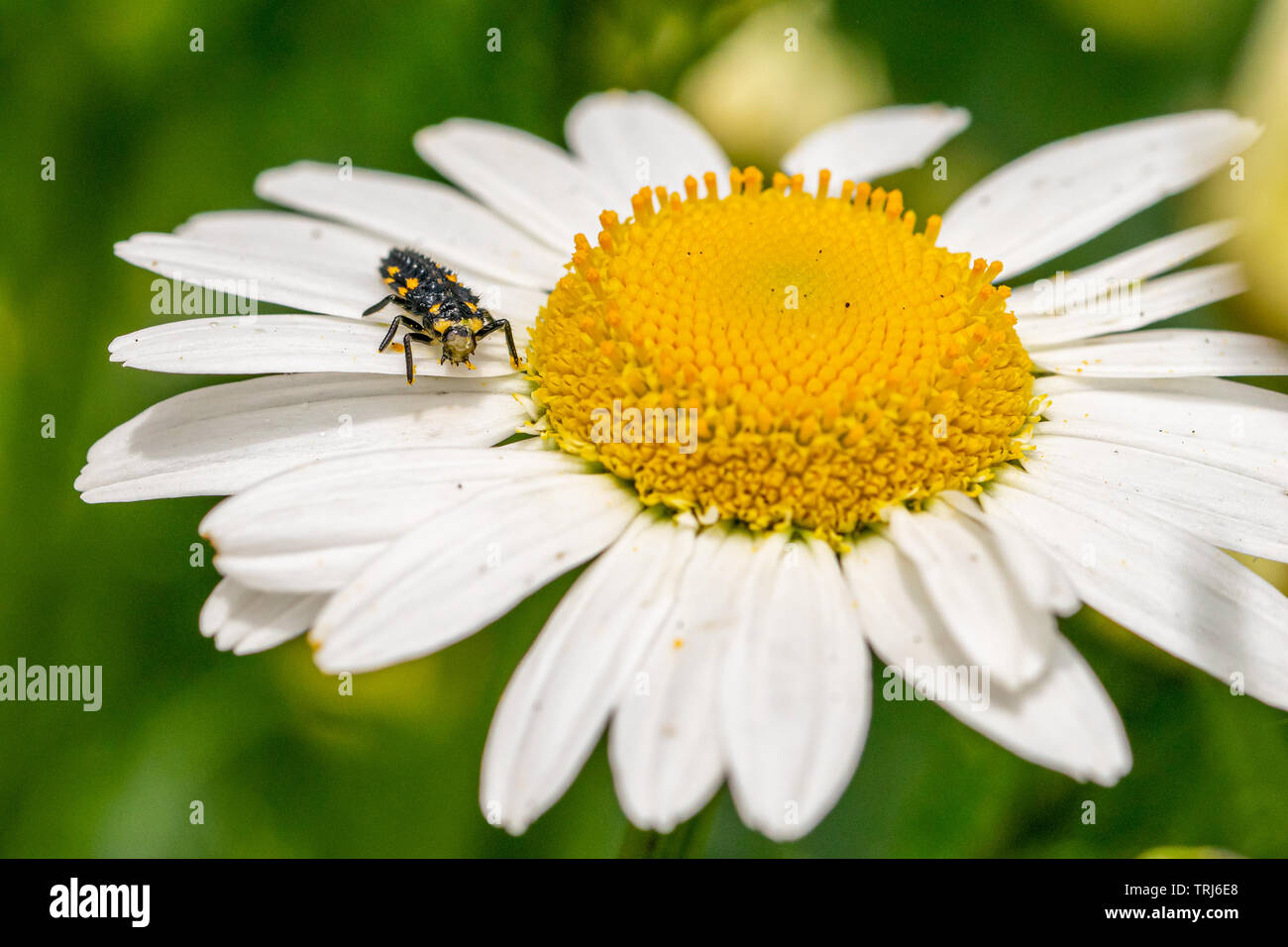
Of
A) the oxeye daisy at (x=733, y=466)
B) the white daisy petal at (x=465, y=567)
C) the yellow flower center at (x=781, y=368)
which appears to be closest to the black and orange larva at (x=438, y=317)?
the oxeye daisy at (x=733, y=466)

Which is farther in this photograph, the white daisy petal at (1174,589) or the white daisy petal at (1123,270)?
the white daisy petal at (1123,270)

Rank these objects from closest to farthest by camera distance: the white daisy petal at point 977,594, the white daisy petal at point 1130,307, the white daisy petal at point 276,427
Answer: the white daisy petal at point 977,594, the white daisy petal at point 276,427, the white daisy petal at point 1130,307

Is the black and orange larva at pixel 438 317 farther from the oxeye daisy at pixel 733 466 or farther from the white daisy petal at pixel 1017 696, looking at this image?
the white daisy petal at pixel 1017 696

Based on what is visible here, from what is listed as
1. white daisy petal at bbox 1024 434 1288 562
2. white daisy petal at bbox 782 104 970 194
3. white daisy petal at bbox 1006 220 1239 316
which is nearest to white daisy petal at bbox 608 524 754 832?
white daisy petal at bbox 1024 434 1288 562

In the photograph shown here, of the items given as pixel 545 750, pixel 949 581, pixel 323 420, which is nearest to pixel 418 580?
pixel 545 750

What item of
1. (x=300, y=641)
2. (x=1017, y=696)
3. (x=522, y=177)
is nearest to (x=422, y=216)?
(x=522, y=177)

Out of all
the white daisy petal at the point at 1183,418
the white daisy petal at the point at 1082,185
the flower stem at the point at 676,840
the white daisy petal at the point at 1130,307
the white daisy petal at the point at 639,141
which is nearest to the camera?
the flower stem at the point at 676,840

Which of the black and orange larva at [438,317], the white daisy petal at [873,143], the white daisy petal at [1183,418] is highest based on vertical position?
the white daisy petal at [873,143]

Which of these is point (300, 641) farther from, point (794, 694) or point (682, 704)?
point (794, 694)
